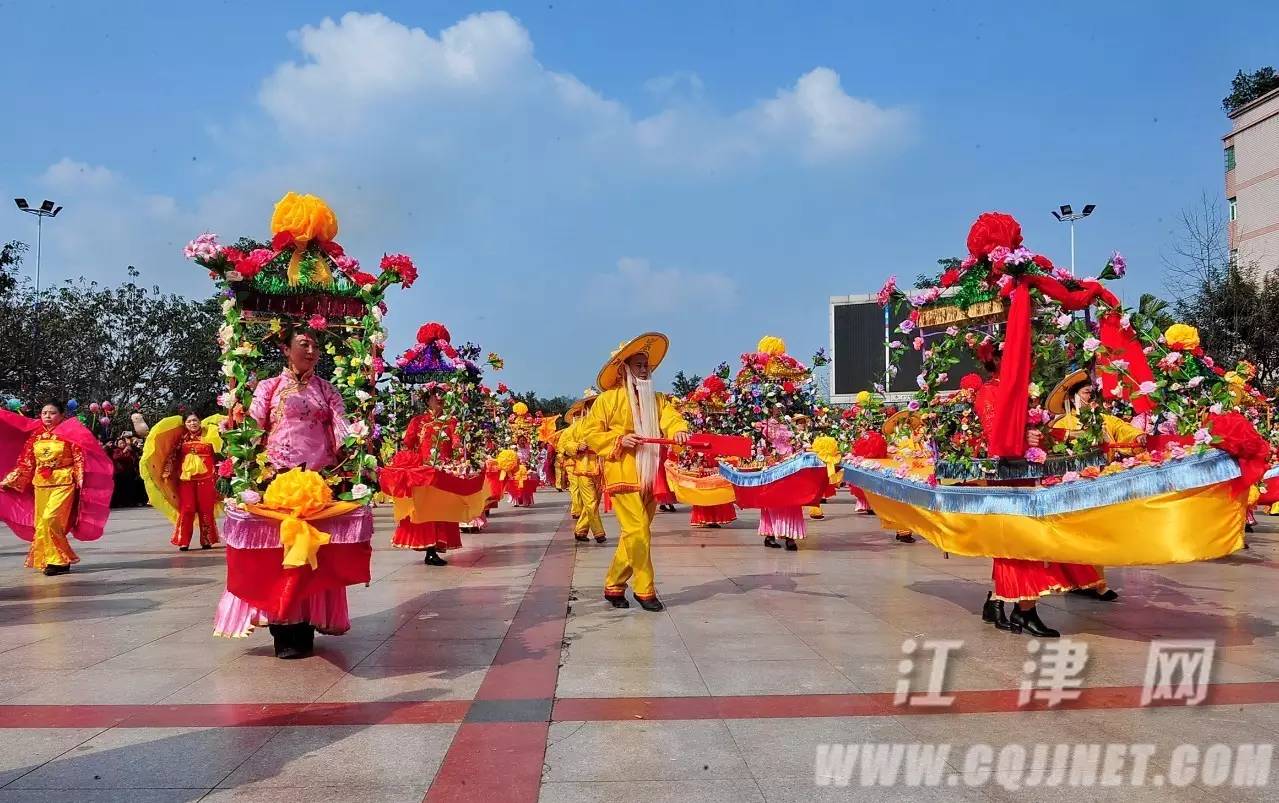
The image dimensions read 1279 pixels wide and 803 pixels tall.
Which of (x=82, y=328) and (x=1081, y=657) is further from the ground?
(x=82, y=328)

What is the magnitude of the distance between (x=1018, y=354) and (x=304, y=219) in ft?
13.9

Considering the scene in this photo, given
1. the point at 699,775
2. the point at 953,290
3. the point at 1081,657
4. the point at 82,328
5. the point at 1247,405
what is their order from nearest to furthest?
the point at 699,775, the point at 1081,657, the point at 953,290, the point at 1247,405, the point at 82,328

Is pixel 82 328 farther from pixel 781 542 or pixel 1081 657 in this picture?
pixel 1081 657

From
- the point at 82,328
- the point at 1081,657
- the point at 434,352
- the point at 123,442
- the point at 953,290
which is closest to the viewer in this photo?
the point at 1081,657

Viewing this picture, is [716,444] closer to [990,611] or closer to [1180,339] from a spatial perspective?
[990,611]

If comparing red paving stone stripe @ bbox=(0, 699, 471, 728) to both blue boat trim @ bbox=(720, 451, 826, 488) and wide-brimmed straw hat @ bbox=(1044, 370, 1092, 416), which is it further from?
blue boat trim @ bbox=(720, 451, 826, 488)

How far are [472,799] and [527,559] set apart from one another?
674cm

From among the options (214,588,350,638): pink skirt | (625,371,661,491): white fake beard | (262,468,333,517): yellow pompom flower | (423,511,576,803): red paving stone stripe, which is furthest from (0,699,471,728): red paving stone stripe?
(625,371,661,491): white fake beard

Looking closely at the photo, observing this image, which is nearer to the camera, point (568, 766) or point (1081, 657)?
point (568, 766)

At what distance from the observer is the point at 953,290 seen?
20.0 feet

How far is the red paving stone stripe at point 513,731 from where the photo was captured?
3.04 meters

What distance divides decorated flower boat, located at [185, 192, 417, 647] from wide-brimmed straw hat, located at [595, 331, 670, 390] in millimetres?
1728

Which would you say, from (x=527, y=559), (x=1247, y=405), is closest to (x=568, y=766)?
(x=527, y=559)

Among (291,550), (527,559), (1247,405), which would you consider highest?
(1247,405)
